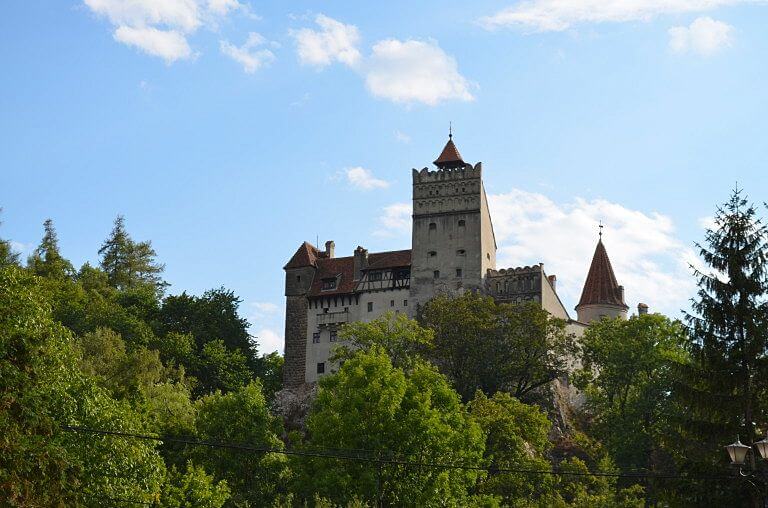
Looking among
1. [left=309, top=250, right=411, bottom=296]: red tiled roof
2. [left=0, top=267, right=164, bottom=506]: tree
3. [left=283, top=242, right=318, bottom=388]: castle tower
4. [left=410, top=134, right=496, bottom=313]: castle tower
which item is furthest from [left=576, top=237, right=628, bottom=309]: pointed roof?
[left=0, top=267, right=164, bottom=506]: tree

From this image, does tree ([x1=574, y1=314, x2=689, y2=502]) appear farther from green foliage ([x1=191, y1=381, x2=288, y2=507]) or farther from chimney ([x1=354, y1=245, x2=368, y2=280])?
green foliage ([x1=191, y1=381, x2=288, y2=507])

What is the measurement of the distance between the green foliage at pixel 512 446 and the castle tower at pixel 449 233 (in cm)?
1473

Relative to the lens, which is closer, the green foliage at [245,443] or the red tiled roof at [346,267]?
the green foliage at [245,443]

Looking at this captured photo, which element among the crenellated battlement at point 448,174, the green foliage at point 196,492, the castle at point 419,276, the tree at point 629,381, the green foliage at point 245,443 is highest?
the crenellated battlement at point 448,174

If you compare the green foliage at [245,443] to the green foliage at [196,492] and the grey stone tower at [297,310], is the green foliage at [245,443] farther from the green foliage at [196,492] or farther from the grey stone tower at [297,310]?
the grey stone tower at [297,310]

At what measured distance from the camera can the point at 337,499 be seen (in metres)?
47.4

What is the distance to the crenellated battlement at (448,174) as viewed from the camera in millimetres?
80312

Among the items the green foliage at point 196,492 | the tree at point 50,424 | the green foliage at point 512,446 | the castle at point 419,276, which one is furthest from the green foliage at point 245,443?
the castle at point 419,276

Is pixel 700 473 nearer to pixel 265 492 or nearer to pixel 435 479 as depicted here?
pixel 435 479

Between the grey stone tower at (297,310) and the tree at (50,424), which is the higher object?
the grey stone tower at (297,310)

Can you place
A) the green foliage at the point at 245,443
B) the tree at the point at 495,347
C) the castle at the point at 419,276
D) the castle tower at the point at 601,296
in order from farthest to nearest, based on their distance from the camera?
the castle tower at the point at 601,296, the castle at the point at 419,276, the tree at the point at 495,347, the green foliage at the point at 245,443

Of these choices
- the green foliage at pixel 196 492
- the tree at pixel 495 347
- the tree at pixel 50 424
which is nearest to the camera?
the tree at pixel 50 424

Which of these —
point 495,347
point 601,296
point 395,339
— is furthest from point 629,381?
point 601,296

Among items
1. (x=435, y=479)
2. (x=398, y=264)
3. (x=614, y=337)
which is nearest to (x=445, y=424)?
(x=435, y=479)
